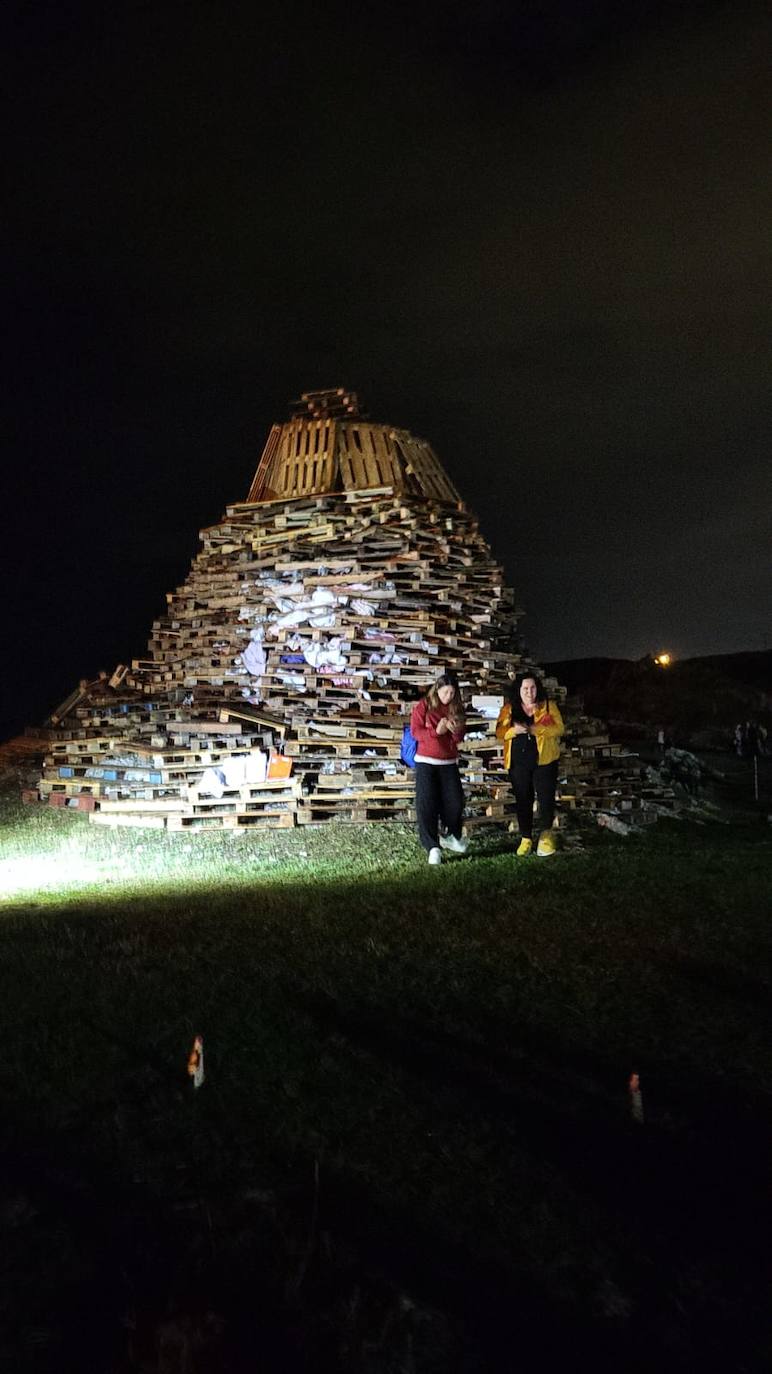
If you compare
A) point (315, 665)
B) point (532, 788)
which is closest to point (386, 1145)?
point (532, 788)

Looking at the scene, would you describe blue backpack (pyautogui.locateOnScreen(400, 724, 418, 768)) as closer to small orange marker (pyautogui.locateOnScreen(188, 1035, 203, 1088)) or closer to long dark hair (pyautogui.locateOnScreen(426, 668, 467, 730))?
Answer: long dark hair (pyautogui.locateOnScreen(426, 668, 467, 730))

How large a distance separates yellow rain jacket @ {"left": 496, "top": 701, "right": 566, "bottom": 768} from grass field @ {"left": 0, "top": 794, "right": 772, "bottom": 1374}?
11.1ft

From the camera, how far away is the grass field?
10.2 feet

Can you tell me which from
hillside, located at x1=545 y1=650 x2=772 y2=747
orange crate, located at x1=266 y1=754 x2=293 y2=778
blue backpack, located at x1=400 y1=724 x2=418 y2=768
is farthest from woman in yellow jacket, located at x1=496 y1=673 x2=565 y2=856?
hillside, located at x1=545 y1=650 x2=772 y2=747

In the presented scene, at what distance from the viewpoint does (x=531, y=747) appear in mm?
10625

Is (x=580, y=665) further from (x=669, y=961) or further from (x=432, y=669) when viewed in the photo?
(x=669, y=961)

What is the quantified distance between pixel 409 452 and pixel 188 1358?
2086cm

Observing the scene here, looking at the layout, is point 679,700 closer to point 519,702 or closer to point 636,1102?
point 519,702

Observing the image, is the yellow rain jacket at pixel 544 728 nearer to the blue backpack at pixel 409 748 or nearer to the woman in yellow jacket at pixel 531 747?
the woman in yellow jacket at pixel 531 747

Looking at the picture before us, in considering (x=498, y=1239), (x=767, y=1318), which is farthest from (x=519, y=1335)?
(x=767, y=1318)

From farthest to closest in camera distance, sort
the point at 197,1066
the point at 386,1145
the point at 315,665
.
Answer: the point at 315,665
the point at 197,1066
the point at 386,1145

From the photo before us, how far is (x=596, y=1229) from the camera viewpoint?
3.46m

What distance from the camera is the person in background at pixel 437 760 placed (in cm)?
1040

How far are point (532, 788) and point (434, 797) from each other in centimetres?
118
